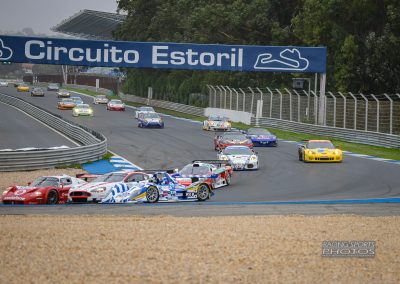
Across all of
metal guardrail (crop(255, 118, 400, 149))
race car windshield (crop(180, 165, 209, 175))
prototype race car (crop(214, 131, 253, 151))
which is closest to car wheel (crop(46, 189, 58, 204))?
race car windshield (crop(180, 165, 209, 175))

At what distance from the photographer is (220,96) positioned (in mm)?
73188

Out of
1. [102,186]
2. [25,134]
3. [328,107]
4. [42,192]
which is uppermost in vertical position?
[328,107]

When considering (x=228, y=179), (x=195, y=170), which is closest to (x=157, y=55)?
(x=228, y=179)

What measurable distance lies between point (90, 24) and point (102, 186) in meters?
114

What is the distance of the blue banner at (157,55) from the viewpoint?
50281mm

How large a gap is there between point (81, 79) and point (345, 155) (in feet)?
449

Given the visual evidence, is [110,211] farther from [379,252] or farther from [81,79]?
[81,79]

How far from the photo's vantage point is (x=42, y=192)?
23.8 metres

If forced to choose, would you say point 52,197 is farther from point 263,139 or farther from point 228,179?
point 263,139

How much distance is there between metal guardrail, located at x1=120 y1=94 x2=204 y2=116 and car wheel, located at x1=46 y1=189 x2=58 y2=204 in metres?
52.8

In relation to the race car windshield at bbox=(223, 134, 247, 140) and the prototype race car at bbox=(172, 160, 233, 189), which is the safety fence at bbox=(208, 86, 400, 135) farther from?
the prototype race car at bbox=(172, 160, 233, 189)

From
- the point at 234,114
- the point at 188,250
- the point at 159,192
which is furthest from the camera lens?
the point at 234,114

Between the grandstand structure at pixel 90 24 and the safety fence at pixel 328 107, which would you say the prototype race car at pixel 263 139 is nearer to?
the safety fence at pixel 328 107

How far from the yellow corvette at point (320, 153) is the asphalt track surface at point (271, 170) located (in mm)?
452
